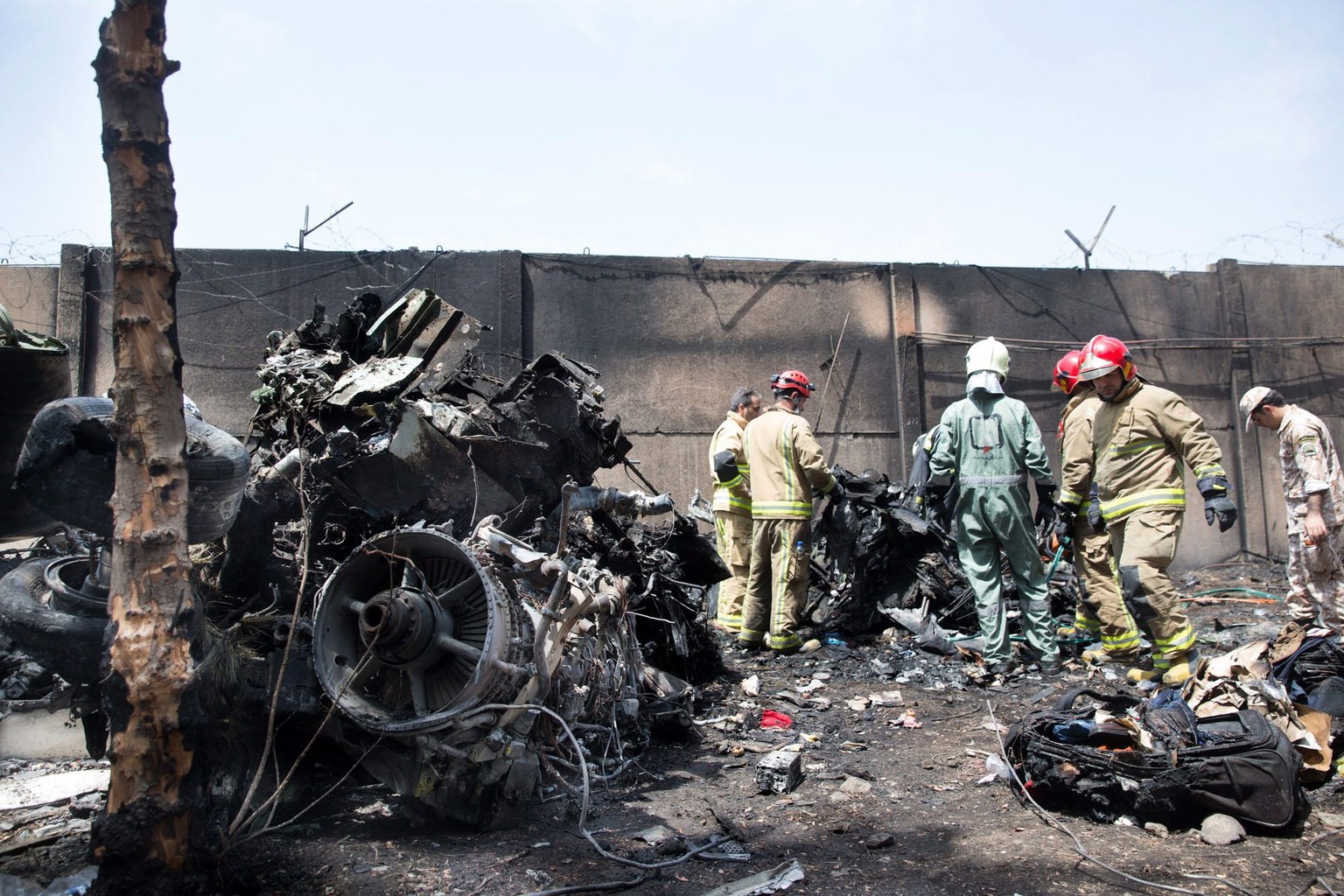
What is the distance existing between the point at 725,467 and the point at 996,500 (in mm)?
2003

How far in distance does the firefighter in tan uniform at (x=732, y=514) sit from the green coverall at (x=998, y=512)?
1.62 metres

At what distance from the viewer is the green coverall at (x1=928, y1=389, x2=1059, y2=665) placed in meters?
5.25

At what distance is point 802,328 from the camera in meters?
9.30

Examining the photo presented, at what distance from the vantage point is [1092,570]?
527 centimetres

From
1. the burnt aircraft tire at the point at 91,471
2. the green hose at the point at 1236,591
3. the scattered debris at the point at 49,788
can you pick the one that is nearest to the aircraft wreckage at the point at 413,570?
the burnt aircraft tire at the point at 91,471

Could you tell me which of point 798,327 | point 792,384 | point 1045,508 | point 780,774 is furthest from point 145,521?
point 798,327

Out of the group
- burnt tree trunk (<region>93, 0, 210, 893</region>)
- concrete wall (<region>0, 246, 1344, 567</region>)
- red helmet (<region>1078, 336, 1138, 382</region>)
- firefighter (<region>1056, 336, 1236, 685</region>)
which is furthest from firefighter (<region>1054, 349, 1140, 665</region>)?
burnt tree trunk (<region>93, 0, 210, 893</region>)

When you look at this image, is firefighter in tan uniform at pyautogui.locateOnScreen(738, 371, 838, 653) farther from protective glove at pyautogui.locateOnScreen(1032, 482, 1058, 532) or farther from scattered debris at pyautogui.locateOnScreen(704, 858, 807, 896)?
scattered debris at pyautogui.locateOnScreen(704, 858, 807, 896)

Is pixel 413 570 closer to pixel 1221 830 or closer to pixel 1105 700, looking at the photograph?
pixel 1105 700

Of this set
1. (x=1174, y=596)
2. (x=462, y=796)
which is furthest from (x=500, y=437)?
(x=1174, y=596)

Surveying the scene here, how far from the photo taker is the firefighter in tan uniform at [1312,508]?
16.0 ft

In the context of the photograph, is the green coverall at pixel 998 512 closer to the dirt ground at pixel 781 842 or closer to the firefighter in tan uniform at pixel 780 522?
the firefighter in tan uniform at pixel 780 522

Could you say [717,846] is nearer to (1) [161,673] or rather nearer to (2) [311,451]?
(1) [161,673]

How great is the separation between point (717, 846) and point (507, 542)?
125 cm
